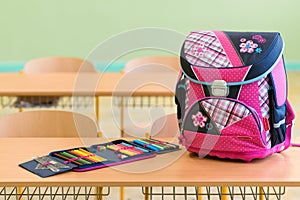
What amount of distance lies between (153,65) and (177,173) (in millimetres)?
1948

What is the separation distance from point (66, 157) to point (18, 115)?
24.0 inches

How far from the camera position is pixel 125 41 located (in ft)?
6.98

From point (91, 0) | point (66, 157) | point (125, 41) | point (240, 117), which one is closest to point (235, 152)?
point (240, 117)

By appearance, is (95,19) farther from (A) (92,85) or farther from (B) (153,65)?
(A) (92,85)

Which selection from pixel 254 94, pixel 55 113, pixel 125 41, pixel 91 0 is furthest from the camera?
pixel 91 0

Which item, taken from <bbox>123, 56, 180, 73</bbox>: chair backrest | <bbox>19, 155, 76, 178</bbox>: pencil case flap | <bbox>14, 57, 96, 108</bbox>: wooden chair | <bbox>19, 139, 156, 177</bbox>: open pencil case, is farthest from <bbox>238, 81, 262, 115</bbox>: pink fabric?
<bbox>14, 57, 96, 108</bbox>: wooden chair

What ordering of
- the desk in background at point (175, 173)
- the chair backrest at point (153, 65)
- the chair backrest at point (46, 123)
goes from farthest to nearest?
the chair backrest at point (153, 65) < the chair backrest at point (46, 123) < the desk in background at point (175, 173)

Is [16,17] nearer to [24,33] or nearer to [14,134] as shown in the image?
[24,33]

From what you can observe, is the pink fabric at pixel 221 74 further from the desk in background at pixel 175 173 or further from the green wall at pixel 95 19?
the green wall at pixel 95 19

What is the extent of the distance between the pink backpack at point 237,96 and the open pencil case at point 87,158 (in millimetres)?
210

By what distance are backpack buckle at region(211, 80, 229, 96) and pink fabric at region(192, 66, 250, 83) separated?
1cm

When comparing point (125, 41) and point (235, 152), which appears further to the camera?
point (125, 41)

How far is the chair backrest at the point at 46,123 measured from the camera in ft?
7.32

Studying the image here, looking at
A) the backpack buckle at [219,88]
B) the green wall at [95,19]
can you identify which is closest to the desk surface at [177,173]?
the backpack buckle at [219,88]
